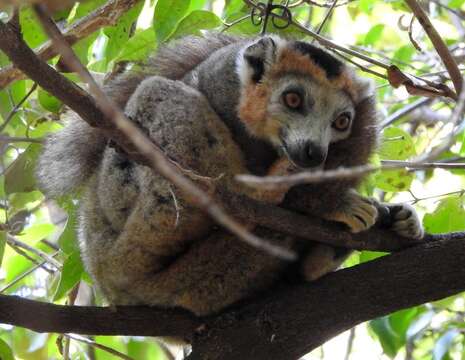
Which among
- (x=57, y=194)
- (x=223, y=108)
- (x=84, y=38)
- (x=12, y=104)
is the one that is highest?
(x=84, y=38)

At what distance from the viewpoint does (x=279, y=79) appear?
16.3ft

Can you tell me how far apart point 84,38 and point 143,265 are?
1.71 m

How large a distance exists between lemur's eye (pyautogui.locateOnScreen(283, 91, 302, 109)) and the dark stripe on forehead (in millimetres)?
313

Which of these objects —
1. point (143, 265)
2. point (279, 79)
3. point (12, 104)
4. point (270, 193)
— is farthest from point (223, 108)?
point (12, 104)

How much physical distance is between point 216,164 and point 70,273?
1.50 meters

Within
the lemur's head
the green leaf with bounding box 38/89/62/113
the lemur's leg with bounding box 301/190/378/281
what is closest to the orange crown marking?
the lemur's head

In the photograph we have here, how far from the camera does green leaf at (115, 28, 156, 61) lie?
512 centimetres

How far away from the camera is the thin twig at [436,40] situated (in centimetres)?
414

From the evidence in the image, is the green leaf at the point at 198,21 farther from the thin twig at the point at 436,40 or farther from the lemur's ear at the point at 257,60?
the thin twig at the point at 436,40

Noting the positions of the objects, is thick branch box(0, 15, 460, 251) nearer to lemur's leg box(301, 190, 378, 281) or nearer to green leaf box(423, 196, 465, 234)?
lemur's leg box(301, 190, 378, 281)

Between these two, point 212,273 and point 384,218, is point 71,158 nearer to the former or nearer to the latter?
point 212,273

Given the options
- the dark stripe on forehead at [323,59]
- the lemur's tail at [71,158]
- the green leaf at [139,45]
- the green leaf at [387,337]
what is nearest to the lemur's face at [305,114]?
the dark stripe on forehead at [323,59]

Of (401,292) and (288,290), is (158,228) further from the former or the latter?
(401,292)

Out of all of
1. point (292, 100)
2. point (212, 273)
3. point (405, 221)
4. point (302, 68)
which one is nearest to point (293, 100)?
point (292, 100)
